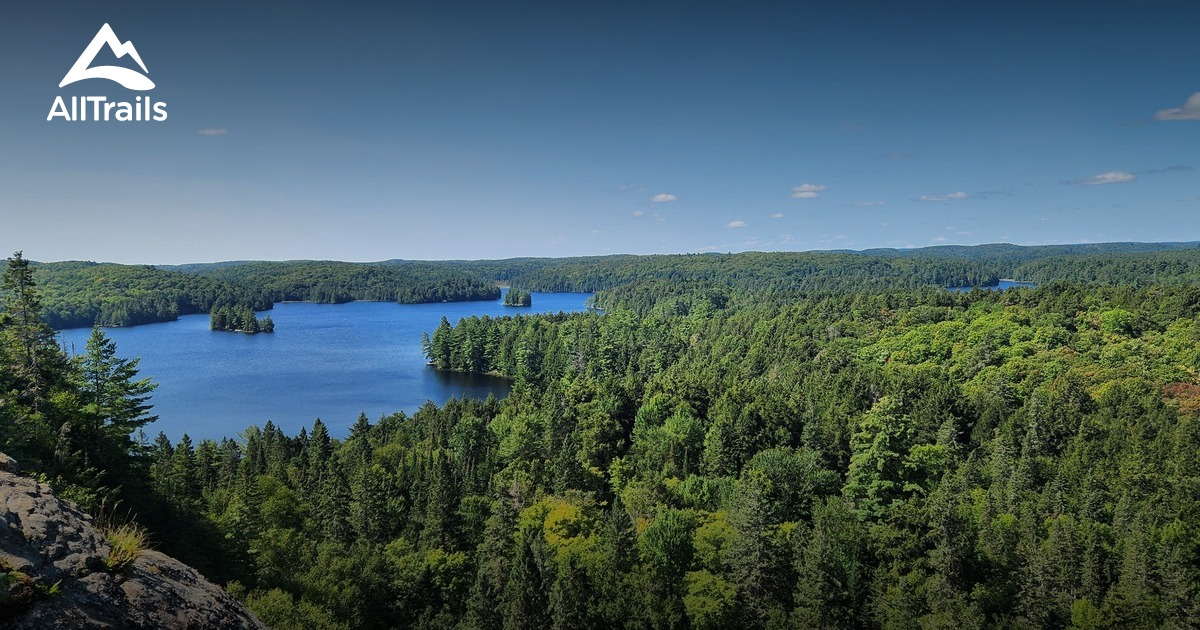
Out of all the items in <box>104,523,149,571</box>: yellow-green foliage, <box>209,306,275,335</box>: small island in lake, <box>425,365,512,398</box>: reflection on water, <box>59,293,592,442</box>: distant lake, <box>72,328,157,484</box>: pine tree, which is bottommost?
<box>425,365,512,398</box>: reflection on water

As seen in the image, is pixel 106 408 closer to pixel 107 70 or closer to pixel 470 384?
pixel 107 70

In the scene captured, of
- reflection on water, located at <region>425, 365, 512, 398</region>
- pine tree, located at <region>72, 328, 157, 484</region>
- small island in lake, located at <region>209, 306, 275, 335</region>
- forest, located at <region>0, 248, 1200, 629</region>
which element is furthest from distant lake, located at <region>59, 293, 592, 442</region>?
pine tree, located at <region>72, 328, 157, 484</region>

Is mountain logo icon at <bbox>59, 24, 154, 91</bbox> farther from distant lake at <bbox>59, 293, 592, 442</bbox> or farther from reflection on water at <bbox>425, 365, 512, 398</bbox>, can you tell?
reflection on water at <bbox>425, 365, 512, 398</bbox>

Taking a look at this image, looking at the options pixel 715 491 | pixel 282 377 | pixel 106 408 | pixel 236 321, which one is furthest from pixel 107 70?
pixel 236 321

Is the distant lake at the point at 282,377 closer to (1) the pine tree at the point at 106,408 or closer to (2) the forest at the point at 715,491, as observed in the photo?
(2) the forest at the point at 715,491

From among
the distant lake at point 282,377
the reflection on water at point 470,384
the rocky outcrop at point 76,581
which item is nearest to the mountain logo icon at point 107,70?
the rocky outcrop at point 76,581

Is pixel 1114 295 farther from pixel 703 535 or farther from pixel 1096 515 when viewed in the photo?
pixel 703 535

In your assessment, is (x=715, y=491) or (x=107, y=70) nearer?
(x=107, y=70)
